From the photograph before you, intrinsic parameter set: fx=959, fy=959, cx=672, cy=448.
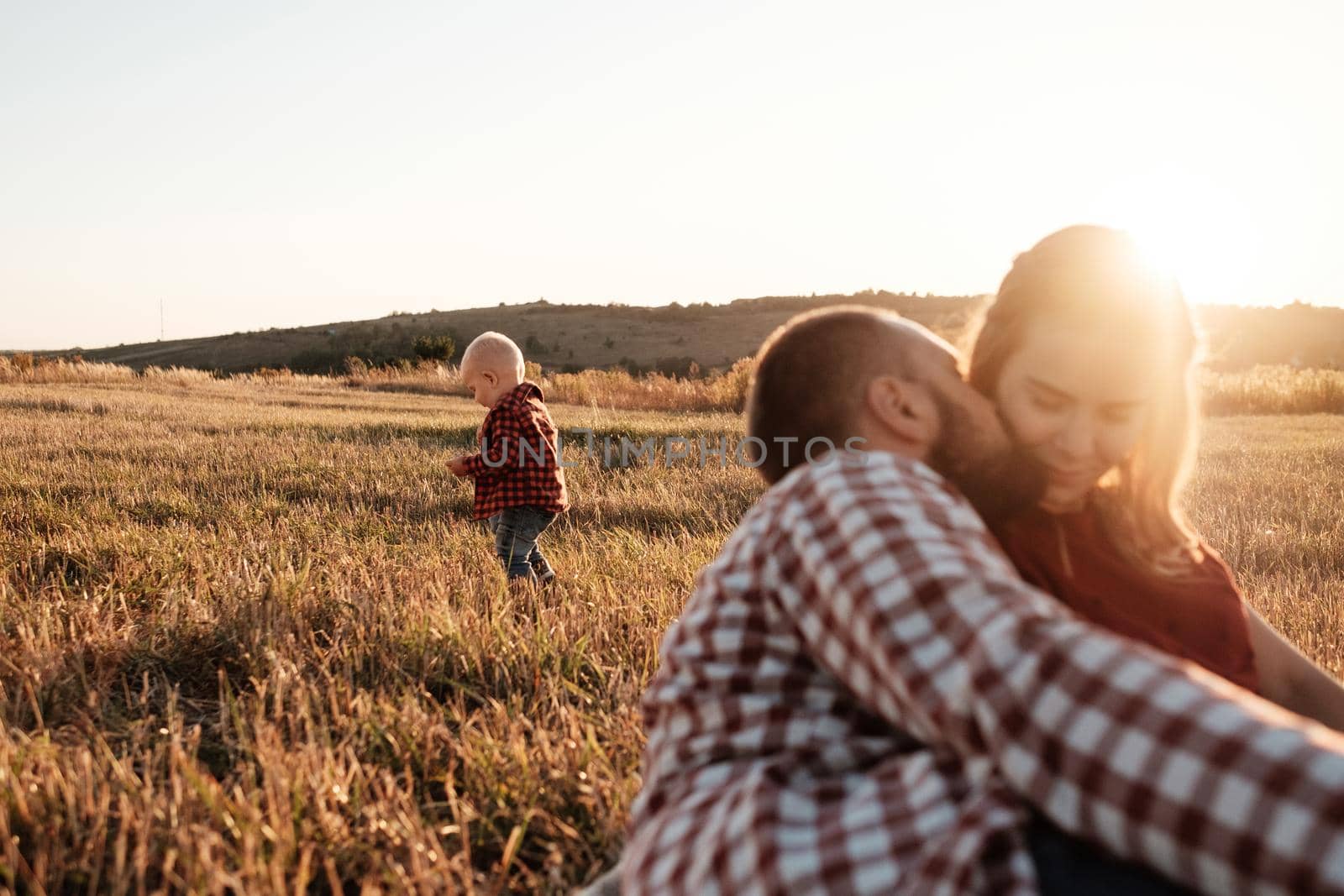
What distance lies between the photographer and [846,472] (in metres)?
1.31

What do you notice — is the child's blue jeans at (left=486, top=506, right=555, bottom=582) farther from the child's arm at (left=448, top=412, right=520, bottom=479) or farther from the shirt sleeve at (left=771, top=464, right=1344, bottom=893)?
the shirt sleeve at (left=771, top=464, right=1344, bottom=893)

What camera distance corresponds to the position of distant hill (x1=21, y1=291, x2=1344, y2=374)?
52875mm

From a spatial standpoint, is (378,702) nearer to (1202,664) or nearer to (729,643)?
(729,643)

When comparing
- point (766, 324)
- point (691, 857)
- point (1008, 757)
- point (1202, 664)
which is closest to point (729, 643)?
point (691, 857)

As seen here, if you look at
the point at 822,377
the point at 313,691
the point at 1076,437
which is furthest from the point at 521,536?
the point at 822,377

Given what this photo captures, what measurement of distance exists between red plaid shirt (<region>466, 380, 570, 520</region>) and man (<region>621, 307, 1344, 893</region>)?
3.65 meters

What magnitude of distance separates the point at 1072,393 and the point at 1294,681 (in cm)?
99

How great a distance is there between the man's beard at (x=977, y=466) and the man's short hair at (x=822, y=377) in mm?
132

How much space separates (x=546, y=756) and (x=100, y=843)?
3.37ft

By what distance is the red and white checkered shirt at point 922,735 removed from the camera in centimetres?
96

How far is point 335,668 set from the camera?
330cm

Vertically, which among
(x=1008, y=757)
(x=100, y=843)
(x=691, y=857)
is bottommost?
(x=100, y=843)

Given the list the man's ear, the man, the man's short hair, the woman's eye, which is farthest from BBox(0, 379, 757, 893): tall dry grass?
the woman's eye

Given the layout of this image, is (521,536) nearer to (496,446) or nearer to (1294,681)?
(496,446)
